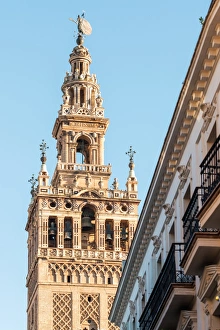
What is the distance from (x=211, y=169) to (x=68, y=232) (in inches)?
2296

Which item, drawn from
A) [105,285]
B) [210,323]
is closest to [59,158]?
[105,285]

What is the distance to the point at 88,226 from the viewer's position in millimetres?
82062

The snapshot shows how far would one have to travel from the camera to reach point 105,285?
80062 mm

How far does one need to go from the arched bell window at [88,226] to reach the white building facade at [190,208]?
152 feet

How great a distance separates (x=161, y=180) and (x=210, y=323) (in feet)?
25.5

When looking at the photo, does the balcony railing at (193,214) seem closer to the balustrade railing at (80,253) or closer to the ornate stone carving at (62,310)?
the ornate stone carving at (62,310)

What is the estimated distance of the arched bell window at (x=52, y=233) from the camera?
80.2 meters

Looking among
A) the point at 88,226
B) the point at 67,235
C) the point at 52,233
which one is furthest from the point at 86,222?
the point at 52,233

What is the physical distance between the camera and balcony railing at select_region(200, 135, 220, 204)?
21016 millimetres

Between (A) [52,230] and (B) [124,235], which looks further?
(B) [124,235]

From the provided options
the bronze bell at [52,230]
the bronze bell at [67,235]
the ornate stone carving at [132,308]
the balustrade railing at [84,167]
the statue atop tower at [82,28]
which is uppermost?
the statue atop tower at [82,28]

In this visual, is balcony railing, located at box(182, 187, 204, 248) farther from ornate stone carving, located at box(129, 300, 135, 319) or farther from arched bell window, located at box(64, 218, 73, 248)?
arched bell window, located at box(64, 218, 73, 248)

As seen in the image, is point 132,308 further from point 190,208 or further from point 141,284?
point 190,208

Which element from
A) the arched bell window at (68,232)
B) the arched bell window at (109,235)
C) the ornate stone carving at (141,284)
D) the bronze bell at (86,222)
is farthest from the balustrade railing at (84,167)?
the ornate stone carving at (141,284)
